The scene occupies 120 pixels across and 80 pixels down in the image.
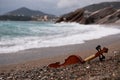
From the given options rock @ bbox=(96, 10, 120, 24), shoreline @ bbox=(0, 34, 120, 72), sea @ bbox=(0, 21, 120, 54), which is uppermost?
rock @ bbox=(96, 10, 120, 24)

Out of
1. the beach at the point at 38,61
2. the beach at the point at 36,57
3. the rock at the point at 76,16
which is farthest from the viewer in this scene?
the rock at the point at 76,16

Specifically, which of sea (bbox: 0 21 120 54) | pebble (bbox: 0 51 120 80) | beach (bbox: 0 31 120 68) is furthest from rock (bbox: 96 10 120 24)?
pebble (bbox: 0 51 120 80)

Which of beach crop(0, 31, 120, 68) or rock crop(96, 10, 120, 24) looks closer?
beach crop(0, 31, 120, 68)

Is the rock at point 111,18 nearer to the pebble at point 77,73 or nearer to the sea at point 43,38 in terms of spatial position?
the sea at point 43,38

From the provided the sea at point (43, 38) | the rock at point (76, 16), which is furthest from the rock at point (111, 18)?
the sea at point (43, 38)

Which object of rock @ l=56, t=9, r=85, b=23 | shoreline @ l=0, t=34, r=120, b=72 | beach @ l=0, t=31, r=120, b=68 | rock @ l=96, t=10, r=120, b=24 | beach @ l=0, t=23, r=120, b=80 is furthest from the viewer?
rock @ l=56, t=9, r=85, b=23

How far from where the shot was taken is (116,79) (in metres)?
6.23

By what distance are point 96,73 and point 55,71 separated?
1.11m

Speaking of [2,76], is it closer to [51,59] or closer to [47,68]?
[47,68]

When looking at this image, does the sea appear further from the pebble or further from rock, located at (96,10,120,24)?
rock, located at (96,10,120,24)

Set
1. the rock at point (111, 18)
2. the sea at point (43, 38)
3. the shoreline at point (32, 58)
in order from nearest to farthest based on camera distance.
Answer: the shoreline at point (32, 58) < the sea at point (43, 38) < the rock at point (111, 18)

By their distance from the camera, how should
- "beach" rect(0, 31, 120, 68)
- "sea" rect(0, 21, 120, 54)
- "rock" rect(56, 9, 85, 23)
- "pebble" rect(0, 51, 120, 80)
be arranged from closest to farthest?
1. "pebble" rect(0, 51, 120, 80)
2. "beach" rect(0, 31, 120, 68)
3. "sea" rect(0, 21, 120, 54)
4. "rock" rect(56, 9, 85, 23)

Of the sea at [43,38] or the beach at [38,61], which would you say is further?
the sea at [43,38]

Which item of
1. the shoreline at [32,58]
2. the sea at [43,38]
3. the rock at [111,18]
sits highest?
the rock at [111,18]
